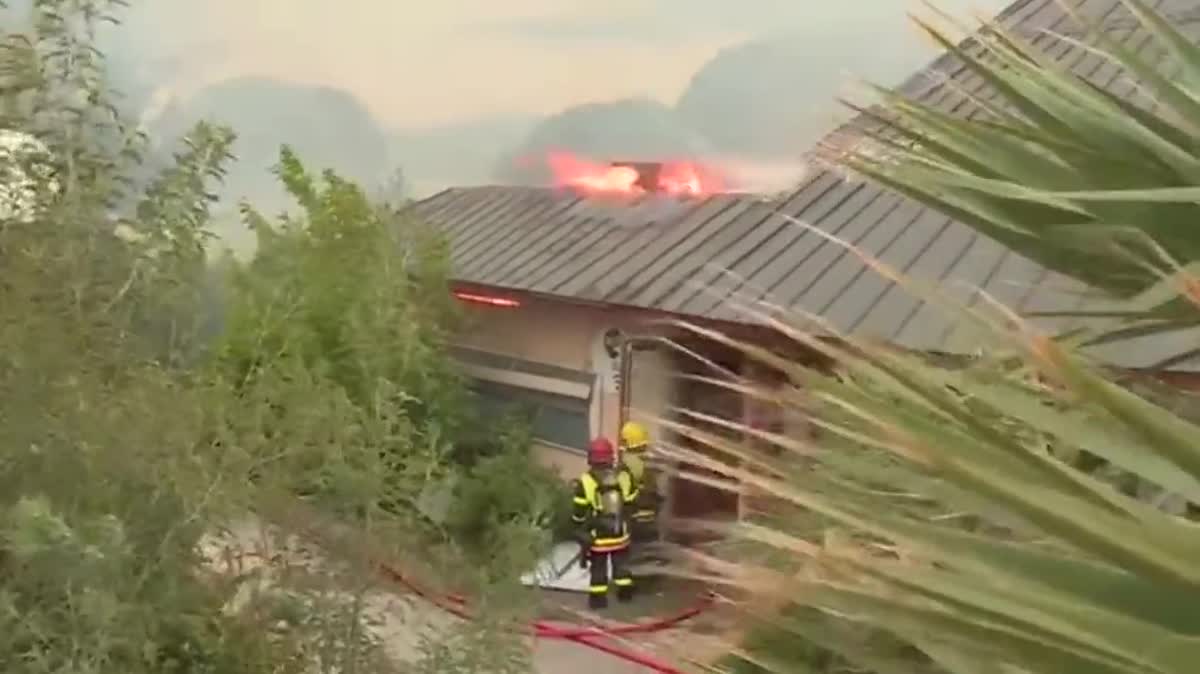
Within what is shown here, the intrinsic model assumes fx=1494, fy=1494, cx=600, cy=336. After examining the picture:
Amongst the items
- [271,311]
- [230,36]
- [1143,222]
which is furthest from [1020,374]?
[230,36]

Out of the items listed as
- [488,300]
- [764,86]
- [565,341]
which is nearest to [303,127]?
[488,300]

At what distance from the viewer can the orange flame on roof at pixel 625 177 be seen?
16.5ft

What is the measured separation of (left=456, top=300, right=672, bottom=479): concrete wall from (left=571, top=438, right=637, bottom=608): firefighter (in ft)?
0.69

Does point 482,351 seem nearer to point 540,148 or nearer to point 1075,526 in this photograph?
point 540,148

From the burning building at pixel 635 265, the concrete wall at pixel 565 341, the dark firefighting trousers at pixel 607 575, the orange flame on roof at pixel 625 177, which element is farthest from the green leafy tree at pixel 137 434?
the orange flame on roof at pixel 625 177

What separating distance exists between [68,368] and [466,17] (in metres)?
3.77

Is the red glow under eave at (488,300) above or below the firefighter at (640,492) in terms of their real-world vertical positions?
above

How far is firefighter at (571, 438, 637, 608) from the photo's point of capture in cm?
431

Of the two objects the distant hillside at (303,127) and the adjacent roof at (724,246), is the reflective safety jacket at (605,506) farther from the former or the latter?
the distant hillside at (303,127)

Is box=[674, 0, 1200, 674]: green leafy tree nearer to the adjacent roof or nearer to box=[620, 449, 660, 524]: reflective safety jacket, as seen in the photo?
the adjacent roof

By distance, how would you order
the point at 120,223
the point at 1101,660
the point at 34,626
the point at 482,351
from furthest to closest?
the point at 482,351, the point at 120,223, the point at 34,626, the point at 1101,660

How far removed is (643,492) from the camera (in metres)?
4.42

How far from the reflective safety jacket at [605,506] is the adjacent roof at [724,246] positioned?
1.67 ft

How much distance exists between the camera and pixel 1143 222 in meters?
0.82
